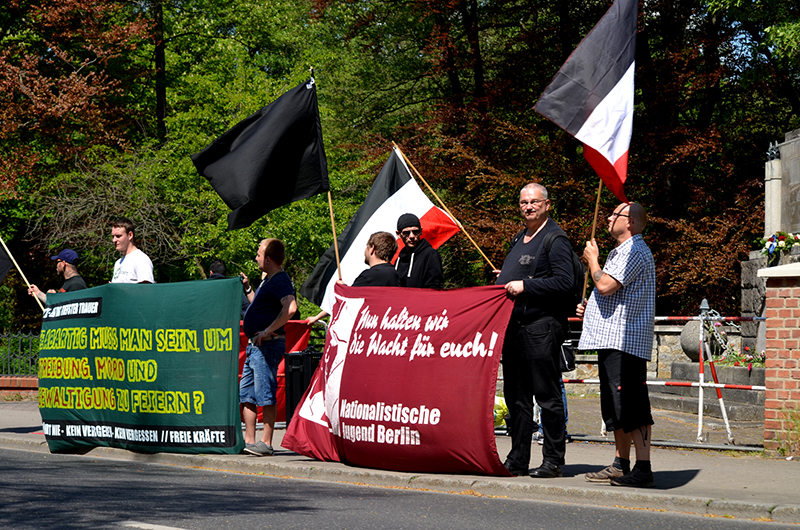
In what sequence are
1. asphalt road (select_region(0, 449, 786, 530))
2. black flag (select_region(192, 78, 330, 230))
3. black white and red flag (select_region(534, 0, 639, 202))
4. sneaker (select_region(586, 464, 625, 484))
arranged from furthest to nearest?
black flag (select_region(192, 78, 330, 230)), black white and red flag (select_region(534, 0, 639, 202)), sneaker (select_region(586, 464, 625, 484)), asphalt road (select_region(0, 449, 786, 530))

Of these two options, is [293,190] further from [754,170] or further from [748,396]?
[754,170]

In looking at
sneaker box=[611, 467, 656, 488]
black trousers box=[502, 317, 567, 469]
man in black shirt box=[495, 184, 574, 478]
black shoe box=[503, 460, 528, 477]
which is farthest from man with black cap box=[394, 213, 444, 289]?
sneaker box=[611, 467, 656, 488]

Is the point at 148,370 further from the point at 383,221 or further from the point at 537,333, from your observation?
the point at 537,333

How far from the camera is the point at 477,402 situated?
22.6 ft

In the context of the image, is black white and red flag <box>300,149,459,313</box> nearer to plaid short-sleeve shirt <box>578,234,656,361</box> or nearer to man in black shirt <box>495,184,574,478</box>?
man in black shirt <box>495,184,574,478</box>

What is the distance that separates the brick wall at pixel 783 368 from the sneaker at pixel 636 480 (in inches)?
83.4

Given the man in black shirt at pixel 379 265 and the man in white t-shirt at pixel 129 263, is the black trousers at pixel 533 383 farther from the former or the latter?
the man in white t-shirt at pixel 129 263

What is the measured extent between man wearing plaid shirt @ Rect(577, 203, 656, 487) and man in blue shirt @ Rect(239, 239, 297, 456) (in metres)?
2.96

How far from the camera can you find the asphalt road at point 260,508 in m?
5.64

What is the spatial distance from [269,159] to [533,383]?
355cm

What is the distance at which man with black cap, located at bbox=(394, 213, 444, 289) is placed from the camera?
8539mm

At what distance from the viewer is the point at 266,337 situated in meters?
8.52

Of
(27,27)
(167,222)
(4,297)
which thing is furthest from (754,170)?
(4,297)

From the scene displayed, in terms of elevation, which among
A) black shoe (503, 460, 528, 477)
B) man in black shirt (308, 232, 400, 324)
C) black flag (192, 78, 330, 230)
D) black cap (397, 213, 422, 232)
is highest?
black flag (192, 78, 330, 230)
